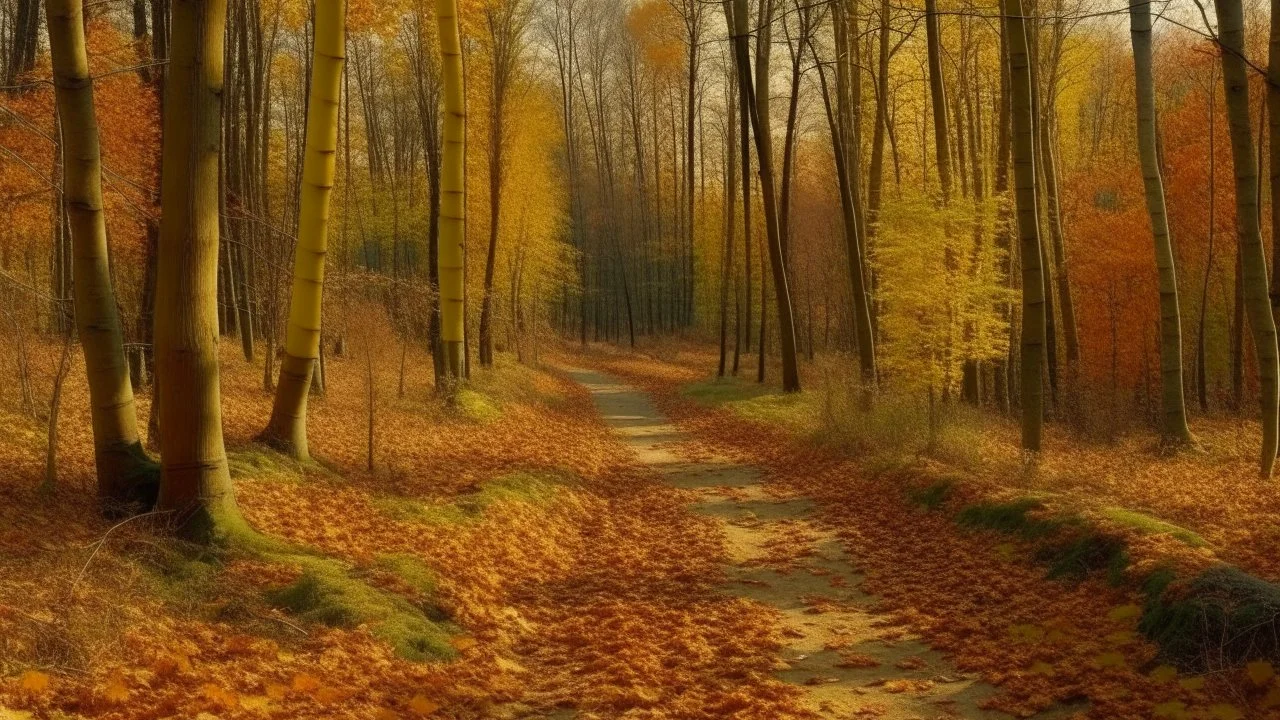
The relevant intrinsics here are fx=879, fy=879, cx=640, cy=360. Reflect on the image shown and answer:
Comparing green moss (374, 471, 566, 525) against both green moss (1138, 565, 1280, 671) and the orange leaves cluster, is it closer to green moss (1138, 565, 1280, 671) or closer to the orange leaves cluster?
the orange leaves cluster

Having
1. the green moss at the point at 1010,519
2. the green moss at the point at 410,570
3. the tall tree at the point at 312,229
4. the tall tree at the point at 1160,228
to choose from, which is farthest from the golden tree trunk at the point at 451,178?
the tall tree at the point at 1160,228

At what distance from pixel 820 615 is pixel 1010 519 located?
7.85 feet

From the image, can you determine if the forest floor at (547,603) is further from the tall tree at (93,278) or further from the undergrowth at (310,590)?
the tall tree at (93,278)

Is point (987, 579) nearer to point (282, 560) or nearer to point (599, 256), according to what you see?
point (282, 560)

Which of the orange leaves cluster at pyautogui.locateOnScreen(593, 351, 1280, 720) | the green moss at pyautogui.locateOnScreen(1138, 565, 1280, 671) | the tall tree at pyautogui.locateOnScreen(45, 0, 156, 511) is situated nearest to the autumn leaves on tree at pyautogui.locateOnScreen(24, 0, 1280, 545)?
the tall tree at pyautogui.locateOnScreen(45, 0, 156, 511)

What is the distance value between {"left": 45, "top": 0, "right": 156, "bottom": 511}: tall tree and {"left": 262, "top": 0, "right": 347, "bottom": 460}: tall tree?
219cm

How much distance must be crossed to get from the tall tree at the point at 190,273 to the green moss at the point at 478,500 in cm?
203

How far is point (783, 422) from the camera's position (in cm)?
1650

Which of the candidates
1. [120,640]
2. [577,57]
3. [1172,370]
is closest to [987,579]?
[120,640]

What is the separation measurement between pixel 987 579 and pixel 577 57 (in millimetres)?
42228

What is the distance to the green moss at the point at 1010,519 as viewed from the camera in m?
7.15

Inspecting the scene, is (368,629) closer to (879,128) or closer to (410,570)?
(410,570)

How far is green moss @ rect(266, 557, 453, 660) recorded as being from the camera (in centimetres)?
505

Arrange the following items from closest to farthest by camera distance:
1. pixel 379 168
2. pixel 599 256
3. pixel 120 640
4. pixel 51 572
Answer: pixel 120 640 → pixel 51 572 → pixel 379 168 → pixel 599 256
